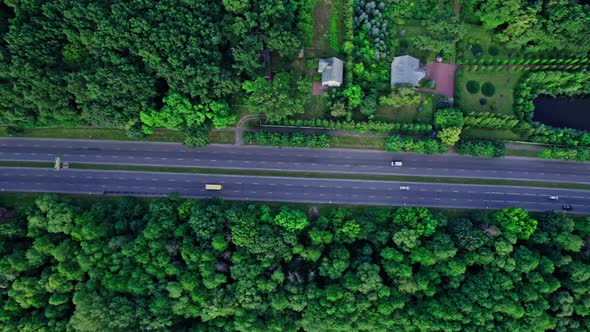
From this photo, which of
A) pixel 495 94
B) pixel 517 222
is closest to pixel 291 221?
pixel 517 222

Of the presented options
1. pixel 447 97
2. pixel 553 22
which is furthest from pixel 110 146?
pixel 553 22

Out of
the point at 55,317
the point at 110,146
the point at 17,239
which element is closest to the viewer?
the point at 55,317

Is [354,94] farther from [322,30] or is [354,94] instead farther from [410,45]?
[410,45]

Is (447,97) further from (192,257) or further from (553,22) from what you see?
(192,257)

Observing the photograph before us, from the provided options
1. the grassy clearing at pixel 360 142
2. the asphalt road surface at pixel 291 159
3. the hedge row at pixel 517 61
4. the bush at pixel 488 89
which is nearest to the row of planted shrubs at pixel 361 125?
the grassy clearing at pixel 360 142

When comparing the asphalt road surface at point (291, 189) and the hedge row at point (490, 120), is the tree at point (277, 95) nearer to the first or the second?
the asphalt road surface at point (291, 189)

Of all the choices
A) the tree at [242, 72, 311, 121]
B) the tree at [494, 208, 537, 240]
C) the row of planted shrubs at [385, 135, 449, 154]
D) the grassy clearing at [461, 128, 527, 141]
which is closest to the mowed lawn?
the grassy clearing at [461, 128, 527, 141]

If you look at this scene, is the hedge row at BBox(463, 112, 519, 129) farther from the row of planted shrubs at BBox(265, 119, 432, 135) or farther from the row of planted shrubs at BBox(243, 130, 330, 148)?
the row of planted shrubs at BBox(243, 130, 330, 148)
